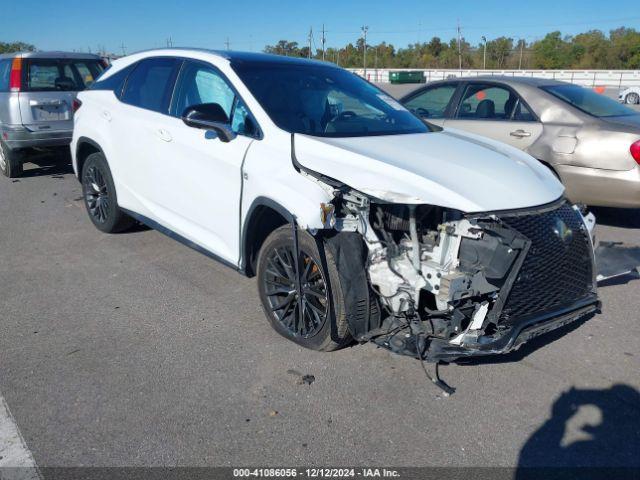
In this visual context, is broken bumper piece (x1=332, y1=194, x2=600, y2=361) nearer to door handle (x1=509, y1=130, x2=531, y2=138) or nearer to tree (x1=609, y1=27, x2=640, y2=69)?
door handle (x1=509, y1=130, x2=531, y2=138)

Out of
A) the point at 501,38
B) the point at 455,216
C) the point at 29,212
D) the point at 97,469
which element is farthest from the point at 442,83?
the point at 501,38

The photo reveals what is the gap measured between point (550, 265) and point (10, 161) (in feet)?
27.9

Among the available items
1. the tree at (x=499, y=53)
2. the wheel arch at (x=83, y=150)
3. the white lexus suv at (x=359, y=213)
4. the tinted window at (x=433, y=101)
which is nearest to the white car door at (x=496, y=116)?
the tinted window at (x=433, y=101)

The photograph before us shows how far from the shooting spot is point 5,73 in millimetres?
9047

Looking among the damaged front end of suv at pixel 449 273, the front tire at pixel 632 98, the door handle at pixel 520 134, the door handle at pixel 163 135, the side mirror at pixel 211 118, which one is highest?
the front tire at pixel 632 98

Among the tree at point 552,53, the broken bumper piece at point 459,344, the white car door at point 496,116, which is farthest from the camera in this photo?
the tree at point 552,53

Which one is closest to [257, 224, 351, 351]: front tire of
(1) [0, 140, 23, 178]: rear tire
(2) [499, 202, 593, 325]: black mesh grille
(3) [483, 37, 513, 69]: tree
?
(2) [499, 202, 593, 325]: black mesh grille

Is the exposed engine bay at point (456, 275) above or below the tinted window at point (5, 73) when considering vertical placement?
below

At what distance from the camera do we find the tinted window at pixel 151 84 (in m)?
5.06

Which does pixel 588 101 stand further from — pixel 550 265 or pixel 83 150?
pixel 83 150

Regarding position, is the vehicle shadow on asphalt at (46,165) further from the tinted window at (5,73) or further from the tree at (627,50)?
the tree at (627,50)

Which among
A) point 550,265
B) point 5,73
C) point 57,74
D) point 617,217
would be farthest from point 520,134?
point 5,73

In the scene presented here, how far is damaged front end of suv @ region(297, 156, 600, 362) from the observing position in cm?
324

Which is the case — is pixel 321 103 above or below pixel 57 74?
below
